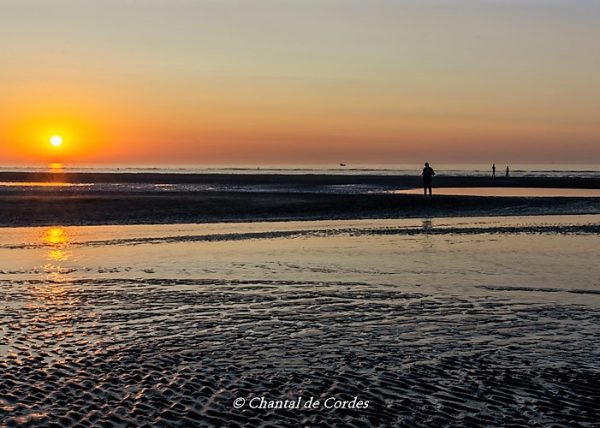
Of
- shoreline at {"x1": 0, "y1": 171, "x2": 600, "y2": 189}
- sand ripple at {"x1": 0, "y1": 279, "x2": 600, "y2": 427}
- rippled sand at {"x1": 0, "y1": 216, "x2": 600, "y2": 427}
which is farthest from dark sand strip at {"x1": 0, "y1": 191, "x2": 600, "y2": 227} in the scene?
shoreline at {"x1": 0, "y1": 171, "x2": 600, "y2": 189}

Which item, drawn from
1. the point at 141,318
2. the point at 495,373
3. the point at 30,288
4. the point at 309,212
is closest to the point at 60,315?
the point at 141,318

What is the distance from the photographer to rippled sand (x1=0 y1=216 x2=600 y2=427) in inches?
366

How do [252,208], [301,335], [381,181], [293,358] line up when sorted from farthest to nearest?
1. [381,181]
2. [252,208]
3. [301,335]
4. [293,358]

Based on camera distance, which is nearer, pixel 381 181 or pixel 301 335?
pixel 301 335

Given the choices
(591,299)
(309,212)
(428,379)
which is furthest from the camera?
(309,212)

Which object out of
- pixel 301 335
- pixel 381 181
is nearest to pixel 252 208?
pixel 301 335

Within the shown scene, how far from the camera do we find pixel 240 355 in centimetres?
1173

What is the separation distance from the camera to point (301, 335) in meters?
13.0

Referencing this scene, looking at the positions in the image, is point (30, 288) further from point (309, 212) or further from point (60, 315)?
point (309, 212)

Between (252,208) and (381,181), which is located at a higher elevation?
(381,181)

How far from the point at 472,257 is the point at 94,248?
13.2m

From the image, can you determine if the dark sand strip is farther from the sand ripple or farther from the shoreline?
the shoreline

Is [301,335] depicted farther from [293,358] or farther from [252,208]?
[252,208]

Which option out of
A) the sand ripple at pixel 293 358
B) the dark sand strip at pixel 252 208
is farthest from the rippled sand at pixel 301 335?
the dark sand strip at pixel 252 208
